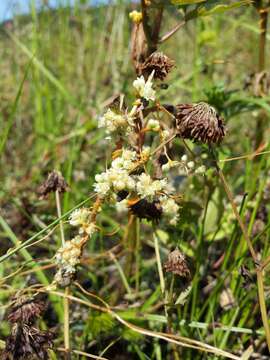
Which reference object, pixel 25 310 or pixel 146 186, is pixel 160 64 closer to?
pixel 146 186

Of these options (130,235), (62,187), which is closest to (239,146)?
(130,235)

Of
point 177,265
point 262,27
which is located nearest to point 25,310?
point 177,265

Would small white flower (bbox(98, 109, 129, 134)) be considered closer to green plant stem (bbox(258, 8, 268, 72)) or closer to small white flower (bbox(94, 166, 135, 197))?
small white flower (bbox(94, 166, 135, 197))

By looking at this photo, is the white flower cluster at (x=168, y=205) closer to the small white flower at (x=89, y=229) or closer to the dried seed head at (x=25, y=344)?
the small white flower at (x=89, y=229)

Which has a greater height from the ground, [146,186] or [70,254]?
[146,186]

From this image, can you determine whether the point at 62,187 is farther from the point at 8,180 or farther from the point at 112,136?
the point at 8,180

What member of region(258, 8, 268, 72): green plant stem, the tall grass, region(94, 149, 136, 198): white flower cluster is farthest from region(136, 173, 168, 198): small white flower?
region(258, 8, 268, 72): green plant stem

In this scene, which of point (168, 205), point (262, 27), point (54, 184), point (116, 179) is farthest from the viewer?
point (262, 27)
